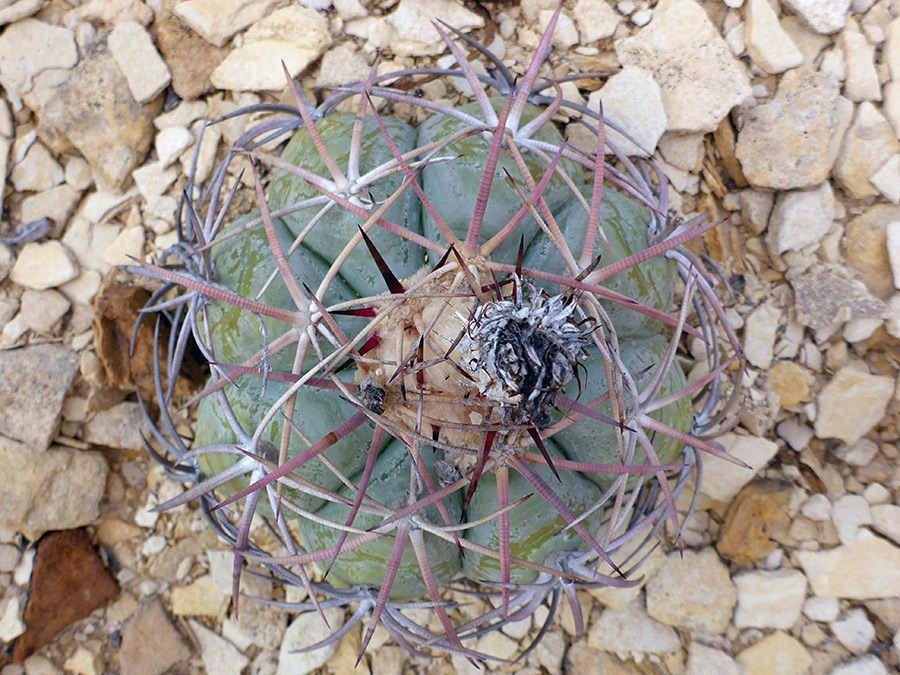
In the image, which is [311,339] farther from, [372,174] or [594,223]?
[594,223]

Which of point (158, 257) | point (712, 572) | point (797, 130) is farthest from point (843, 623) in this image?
point (158, 257)

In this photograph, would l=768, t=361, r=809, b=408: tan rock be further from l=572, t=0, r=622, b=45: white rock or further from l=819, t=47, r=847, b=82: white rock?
l=572, t=0, r=622, b=45: white rock

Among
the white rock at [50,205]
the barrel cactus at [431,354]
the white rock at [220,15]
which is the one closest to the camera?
the barrel cactus at [431,354]

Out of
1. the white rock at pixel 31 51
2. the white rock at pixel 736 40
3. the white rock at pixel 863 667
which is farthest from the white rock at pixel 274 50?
the white rock at pixel 863 667

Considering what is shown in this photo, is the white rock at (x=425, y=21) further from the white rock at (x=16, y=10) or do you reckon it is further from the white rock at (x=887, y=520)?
the white rock at (x=887, y=520)

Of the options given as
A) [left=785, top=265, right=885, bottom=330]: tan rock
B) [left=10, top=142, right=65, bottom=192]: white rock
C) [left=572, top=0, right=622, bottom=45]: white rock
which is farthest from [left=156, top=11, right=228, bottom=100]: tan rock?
[left=785, top=265, right=885, bottom=330]: tan rock

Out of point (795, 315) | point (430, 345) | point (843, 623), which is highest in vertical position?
point (430, 345)

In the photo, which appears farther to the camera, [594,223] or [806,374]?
[806,374]
